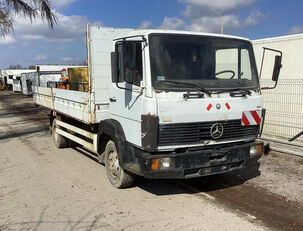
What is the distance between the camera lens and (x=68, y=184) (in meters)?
5.47

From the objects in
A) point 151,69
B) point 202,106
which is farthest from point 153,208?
point 151,69

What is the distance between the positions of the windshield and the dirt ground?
1734mm

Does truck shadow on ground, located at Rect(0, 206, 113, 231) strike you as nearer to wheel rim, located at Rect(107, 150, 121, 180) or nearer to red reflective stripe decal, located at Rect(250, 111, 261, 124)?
wheel rim, located at Rect(107, 150, 121, 180)

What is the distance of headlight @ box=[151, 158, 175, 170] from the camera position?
4.20m

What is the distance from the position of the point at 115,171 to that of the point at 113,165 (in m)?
0.11

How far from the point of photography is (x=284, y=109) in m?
8.21

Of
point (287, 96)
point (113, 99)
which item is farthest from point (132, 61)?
point (287, 96)

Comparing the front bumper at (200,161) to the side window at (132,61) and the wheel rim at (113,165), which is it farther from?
the side window at (132,61)

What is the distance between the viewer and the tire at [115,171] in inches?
198

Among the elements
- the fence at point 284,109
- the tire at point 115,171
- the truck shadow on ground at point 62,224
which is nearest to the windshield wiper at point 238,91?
the tire at point 115,171

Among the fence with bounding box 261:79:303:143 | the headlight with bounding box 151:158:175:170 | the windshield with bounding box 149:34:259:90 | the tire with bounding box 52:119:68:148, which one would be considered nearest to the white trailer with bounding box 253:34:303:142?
the fence with bounding box 261:79:303:143

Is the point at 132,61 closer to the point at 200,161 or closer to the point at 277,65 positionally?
the point at 200,161

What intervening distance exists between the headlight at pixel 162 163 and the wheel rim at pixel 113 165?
106 centimetres

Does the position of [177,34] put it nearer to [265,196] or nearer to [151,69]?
[151,69]
